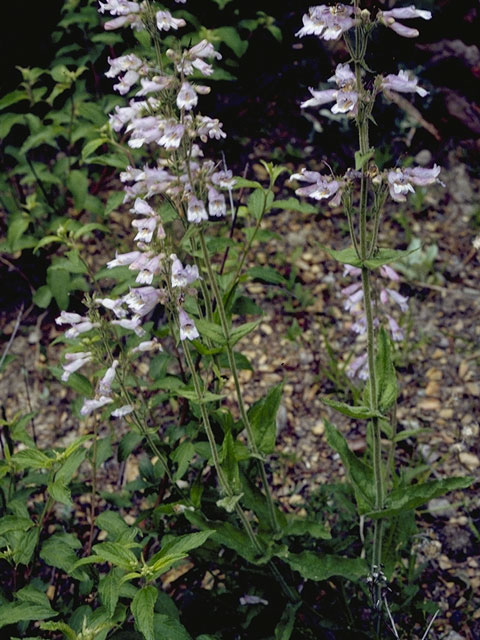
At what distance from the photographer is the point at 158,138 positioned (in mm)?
2176

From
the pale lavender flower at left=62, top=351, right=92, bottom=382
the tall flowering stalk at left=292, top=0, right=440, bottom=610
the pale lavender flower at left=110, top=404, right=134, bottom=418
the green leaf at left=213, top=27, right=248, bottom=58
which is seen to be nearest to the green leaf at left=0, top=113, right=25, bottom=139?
the green leaf at left=213, top=27, right=248, bottom=58

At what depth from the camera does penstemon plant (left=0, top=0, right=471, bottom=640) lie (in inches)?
82.8

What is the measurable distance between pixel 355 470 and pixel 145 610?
0.96m

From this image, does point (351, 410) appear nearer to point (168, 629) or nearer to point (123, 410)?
point (123, 410)

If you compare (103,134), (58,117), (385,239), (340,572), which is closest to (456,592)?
(340,572)

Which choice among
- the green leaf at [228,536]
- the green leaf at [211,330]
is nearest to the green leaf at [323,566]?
the green leaf at [228,536]

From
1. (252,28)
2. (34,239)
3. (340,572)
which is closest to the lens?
(340,572)

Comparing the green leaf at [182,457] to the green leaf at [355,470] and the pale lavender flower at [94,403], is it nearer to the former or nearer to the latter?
the pale lavender flower at [94,403]

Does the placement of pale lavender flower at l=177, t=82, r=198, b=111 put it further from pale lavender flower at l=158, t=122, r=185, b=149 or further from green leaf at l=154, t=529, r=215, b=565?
green leaf at l=154, t=529, r=215, b=565

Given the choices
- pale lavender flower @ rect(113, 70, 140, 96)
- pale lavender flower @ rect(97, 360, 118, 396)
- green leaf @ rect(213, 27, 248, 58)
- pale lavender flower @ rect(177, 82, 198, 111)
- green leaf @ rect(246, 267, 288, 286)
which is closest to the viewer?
pale lavender flower @ rect(177, 82, 198, 111)

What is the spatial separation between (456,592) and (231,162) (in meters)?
3.24

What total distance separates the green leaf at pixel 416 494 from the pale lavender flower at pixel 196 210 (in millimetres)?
1173

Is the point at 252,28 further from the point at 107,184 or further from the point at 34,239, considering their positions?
the point at 34,239

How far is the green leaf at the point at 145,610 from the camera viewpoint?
1.95 meters
